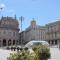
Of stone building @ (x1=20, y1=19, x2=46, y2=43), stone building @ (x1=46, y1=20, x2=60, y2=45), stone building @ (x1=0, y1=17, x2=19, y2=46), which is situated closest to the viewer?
stone building @ (x1=46, y1=20, x2=60, y2=45)

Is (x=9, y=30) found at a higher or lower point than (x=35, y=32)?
higher

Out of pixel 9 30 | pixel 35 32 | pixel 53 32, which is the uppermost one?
pixel 9 30

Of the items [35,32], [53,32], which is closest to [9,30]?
[35,32]

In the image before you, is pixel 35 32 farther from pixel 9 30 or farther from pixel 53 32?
pixel 53 32

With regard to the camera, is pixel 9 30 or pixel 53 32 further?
pixel 9 30

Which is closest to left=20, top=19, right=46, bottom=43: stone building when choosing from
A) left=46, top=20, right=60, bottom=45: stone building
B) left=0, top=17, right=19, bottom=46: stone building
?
left=0, top=17, right=19, bottom=46: stone building

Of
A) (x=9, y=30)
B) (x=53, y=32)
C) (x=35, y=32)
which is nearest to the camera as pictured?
(x=53, y=32)

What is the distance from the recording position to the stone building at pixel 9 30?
10612 centimetres

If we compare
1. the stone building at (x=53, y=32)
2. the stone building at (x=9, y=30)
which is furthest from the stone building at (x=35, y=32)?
the stone building at (x=53, y=32)

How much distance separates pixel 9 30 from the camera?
108m

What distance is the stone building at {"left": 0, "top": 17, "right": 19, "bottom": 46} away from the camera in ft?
348

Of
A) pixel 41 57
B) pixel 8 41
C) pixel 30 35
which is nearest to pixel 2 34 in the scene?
pixel 8 41

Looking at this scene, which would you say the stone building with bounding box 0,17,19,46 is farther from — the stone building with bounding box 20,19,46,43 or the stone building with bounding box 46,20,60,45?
the stone building with bounding box 46,20,60,45

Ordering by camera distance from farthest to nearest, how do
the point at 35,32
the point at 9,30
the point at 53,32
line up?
1. the point at 9,30
2. the point at 35,32
3. the point at 53,32
